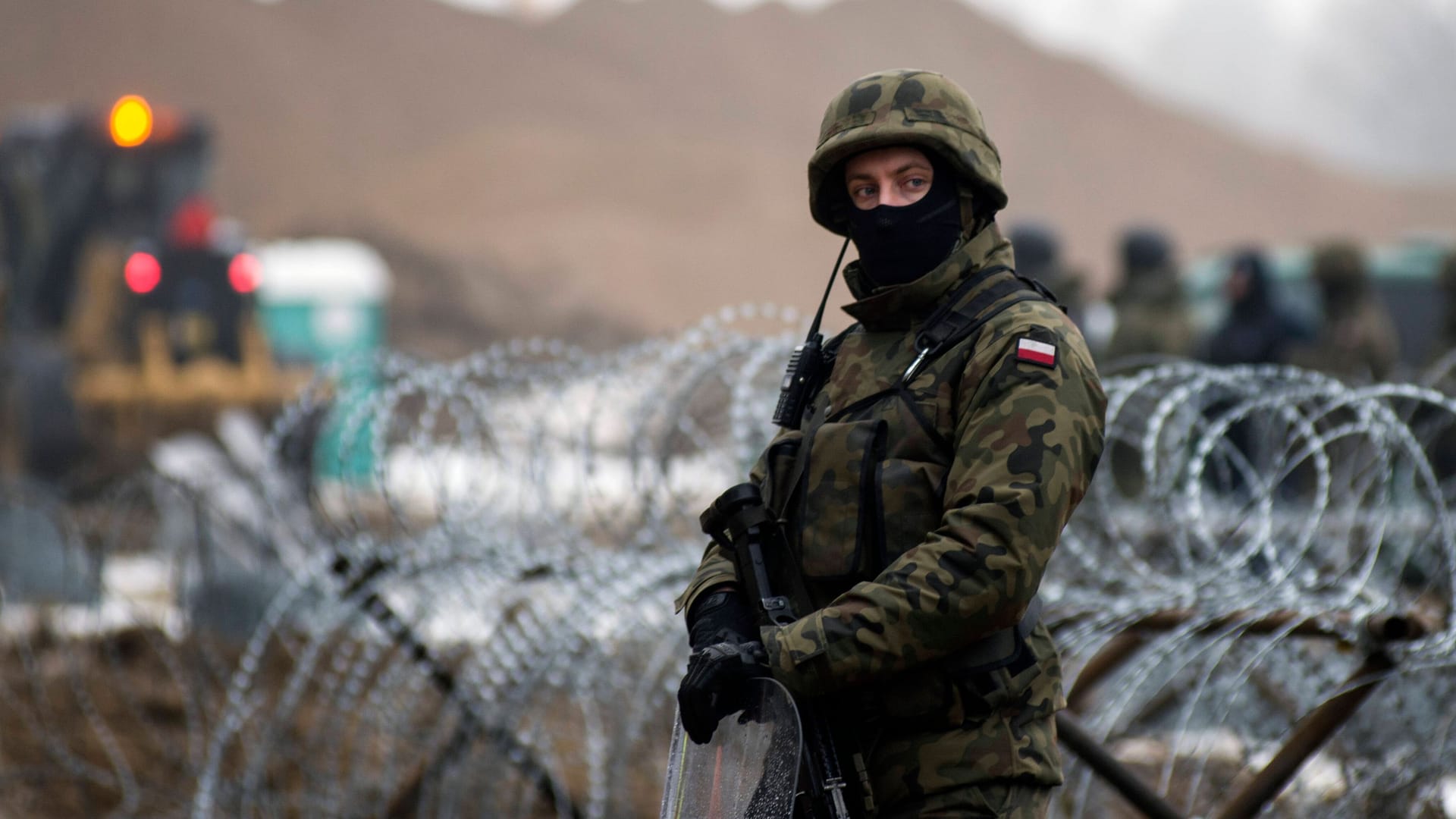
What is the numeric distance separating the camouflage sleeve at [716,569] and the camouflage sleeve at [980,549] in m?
0.22

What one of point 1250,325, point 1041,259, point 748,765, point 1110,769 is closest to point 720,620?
point 748,765

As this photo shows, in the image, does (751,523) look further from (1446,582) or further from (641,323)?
(641,323)

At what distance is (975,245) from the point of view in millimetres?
2283

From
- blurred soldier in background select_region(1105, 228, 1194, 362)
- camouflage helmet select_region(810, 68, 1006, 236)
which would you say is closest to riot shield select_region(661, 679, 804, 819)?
camouflage helmet select_region(810, 68, 1006, 236)

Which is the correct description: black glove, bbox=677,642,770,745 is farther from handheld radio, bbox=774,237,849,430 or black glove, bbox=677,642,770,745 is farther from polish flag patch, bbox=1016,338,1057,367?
polish flag patch, bbox=1016,338,1057,367

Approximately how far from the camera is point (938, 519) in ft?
7.09

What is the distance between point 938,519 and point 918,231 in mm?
405

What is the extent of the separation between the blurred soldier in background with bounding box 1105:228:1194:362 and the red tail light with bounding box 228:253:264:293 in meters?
6.66

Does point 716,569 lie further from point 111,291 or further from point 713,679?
point 111,291

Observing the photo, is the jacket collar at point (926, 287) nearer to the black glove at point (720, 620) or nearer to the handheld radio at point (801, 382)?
the handheld radio at point (801, 382)

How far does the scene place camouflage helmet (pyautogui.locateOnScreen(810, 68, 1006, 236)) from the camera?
2.22m

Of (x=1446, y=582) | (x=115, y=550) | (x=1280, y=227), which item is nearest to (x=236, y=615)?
(x=115, y=550)

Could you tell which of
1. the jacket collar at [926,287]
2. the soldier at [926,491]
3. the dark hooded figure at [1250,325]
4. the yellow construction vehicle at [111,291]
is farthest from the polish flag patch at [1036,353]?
the yellow construction vehicle at [111,291]

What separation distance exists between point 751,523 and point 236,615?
672 cm
